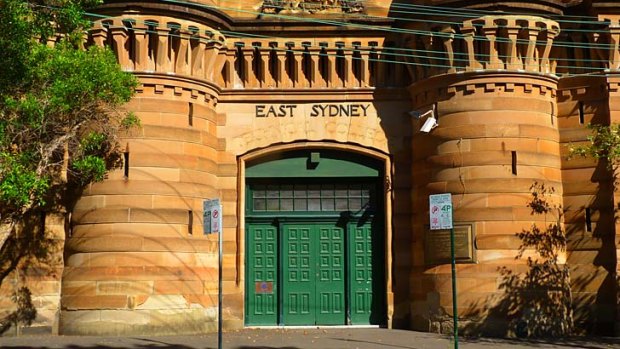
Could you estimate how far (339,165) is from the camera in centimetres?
2314

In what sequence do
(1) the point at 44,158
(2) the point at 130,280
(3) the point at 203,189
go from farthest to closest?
(3) the point at 203,189, (2) the point at 130,280, (1) the point at 44,158

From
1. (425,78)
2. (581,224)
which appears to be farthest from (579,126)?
(425,78)

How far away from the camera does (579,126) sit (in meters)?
22.0

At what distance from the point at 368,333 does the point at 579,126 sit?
811cm

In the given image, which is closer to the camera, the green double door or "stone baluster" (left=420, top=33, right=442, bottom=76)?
"stone baluster" (left=420, top=33, right=442, bottom=76)

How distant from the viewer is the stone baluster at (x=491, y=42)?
2100cm

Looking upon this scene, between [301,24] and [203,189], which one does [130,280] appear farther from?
[301,24]

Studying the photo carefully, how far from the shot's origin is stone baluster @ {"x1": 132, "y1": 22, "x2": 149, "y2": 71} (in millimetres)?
21031

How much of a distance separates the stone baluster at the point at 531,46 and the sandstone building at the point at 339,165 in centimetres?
5

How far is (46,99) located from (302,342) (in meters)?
8.12

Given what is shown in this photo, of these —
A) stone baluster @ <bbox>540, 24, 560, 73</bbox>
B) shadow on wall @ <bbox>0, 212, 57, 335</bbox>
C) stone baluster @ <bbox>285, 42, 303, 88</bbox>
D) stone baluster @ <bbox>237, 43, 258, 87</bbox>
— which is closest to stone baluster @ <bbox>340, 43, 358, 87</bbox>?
stone baluster @ <bbox>285, 42, 303, 88</bbox>

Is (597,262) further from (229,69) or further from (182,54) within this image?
(182,54)

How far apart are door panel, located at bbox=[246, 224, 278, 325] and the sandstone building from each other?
0.13 ft

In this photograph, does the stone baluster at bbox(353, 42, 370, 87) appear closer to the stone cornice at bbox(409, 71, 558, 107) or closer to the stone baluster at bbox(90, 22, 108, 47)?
the stone cornice at bbox(409, 71, 558, 107)
